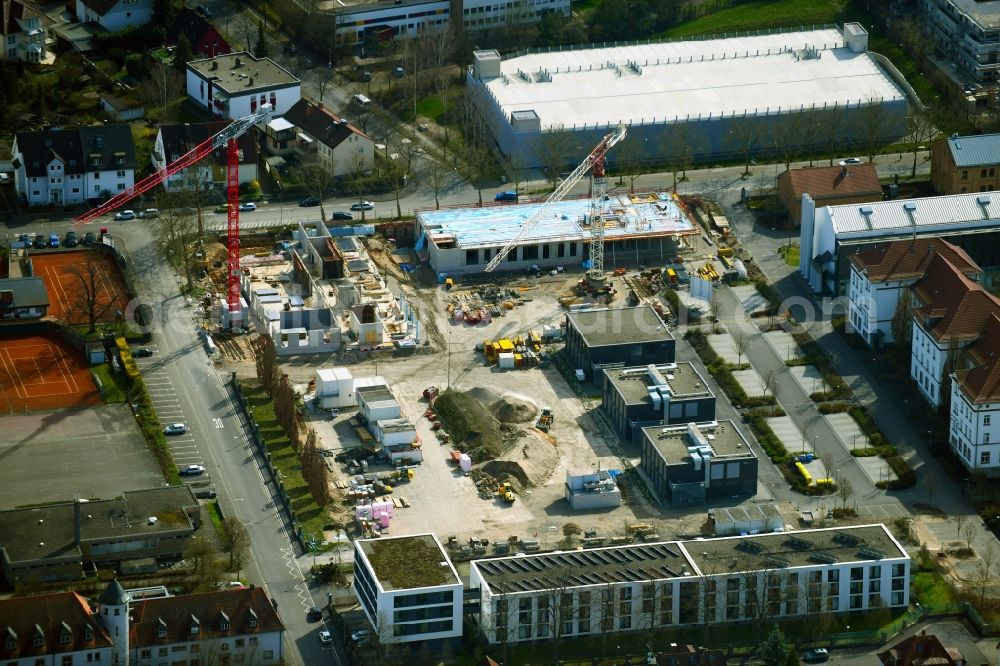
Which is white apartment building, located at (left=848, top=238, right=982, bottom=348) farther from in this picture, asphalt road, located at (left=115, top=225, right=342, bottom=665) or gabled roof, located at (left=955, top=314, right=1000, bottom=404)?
asphalt road, located at (left=115, top=225, right=342, bottom=665)

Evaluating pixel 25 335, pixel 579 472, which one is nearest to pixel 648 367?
pixel 579 472

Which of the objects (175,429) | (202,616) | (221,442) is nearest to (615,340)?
(221,442)

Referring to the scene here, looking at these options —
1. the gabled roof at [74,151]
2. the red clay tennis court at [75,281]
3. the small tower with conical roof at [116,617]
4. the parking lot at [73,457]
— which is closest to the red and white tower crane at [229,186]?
the gabled roof at [74,151]

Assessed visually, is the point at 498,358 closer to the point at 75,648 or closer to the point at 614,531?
the point at 614,531

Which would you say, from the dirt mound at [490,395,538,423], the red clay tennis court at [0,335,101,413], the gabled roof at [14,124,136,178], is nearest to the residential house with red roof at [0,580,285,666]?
the red clay tennis court at [0,335,101,413]

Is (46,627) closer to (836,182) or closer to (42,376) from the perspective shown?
(42,376)
